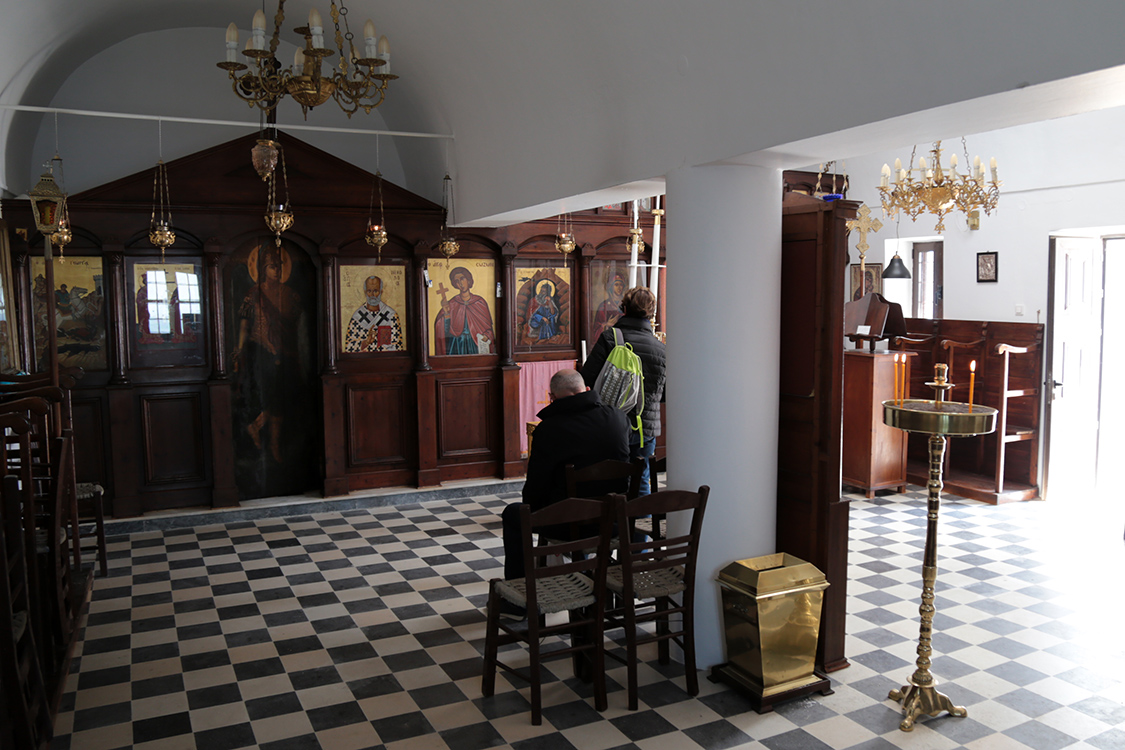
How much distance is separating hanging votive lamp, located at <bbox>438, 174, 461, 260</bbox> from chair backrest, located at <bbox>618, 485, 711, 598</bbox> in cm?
454

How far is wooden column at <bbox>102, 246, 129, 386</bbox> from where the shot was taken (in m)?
7.28

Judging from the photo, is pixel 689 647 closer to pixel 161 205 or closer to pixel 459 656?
pixel 459 656

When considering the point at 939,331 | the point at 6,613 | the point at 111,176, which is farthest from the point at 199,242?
the point at 939,331

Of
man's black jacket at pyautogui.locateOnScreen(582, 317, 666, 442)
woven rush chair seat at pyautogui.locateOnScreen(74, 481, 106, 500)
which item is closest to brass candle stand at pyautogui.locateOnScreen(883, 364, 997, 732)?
man's black jacket at pyautogui.locateOnScreen(582, 317, 666, 442)

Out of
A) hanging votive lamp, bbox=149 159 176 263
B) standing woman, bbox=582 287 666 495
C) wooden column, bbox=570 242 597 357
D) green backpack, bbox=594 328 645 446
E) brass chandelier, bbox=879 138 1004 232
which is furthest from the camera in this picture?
wooden column, bbox=570 242 597 357

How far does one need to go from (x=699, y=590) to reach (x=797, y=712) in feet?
2.35

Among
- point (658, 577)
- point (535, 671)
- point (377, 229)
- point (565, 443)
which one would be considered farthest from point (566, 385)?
point (377, 229)

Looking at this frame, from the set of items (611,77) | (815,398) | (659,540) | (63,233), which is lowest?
(659,540)

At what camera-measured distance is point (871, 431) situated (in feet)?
26.1

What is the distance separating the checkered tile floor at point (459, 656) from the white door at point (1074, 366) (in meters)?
1.14

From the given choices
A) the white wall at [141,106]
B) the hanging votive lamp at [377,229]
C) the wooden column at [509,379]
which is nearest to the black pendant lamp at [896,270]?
the wooden column at [509,379]

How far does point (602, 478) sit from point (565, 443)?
0.27m

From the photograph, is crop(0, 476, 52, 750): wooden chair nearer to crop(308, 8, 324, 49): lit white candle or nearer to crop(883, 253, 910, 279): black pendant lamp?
crop(308, 8, 324, 49): lit white candle

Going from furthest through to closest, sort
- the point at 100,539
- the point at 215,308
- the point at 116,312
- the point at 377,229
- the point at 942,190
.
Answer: the point at 377,229
the point at 215,308
the point at 116,312
the point at 942,190
the point at 100,539
